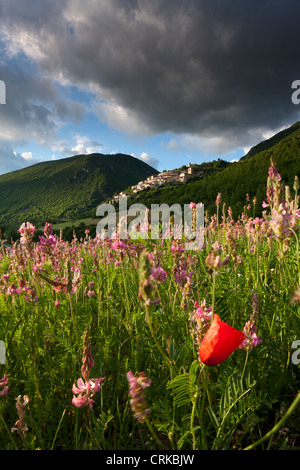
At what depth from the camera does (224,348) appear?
110 cm

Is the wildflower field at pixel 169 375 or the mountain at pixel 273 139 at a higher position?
the mountain at pixel 273 139

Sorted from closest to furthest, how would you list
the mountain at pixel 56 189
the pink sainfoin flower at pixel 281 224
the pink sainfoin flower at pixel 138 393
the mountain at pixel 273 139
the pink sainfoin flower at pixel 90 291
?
the pink sainfoin flower at pixel 138 393 → the pink sainfoin flower at pixel 281 224 → the pink sainfoin flower at pixel 90 291 → the mountain at pixel 56 189 → the mountain at pixel 273 139

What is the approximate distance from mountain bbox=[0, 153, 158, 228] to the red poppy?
129m

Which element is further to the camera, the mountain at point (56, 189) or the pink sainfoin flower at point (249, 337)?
the mountain at point (56, 189)

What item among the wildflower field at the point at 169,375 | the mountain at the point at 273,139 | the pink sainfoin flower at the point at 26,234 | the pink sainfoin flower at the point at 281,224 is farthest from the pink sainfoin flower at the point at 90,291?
the mountain at the point at 273,139

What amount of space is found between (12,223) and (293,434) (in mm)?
141012

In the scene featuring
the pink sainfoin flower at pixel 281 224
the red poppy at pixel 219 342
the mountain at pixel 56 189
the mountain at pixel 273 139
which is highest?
the mountain at pixel 273 139

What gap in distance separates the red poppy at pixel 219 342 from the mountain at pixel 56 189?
422 feet

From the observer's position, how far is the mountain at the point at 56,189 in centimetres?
13588

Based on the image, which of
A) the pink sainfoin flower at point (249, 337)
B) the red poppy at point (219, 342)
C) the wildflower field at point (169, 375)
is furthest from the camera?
the pink sainfoin flower at point (249, 337)

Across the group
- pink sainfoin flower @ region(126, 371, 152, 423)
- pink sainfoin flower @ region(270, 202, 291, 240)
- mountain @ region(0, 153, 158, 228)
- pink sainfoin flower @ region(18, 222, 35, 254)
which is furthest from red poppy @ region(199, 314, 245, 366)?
mountain @ region(0, 153, 158, 228)

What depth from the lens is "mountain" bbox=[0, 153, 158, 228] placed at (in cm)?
13588

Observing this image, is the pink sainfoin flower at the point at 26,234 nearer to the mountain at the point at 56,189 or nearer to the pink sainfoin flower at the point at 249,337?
the pink sainfoin flower at the point at 249,337

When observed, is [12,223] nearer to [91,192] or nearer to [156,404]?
[91,192]
